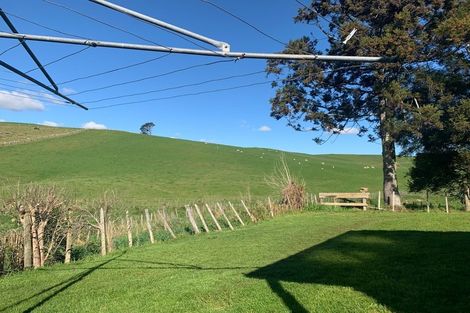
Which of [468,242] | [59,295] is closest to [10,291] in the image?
[59,295]

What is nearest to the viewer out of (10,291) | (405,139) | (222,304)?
(222,304)

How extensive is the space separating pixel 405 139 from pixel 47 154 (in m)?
52.5

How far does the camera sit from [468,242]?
1164 centimetres

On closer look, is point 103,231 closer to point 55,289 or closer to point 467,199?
point 55,289

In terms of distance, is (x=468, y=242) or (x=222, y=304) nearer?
(x=222, y=304)

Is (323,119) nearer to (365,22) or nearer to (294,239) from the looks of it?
(365,22)

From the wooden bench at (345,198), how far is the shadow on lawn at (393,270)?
15782 mm

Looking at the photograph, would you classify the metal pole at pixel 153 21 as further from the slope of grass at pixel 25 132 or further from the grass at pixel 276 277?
the slope of grass at pixel 25 132

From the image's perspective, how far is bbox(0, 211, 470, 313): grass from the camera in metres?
7.22

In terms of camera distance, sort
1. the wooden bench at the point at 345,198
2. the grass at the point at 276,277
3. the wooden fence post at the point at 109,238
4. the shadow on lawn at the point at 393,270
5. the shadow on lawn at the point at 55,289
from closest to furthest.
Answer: the shadow on lawn at the point at 393,270 < the grass at the point at 276,277 < the shadow on lawn at the point at 55,289 < the wooden fence post at the point at 109,238 < the wooden bench at the point at 345,198

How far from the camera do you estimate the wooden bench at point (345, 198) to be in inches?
1170

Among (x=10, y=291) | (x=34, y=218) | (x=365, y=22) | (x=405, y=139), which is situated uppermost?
(x=365, y=22)

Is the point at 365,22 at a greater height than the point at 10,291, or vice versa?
the point at 365,22

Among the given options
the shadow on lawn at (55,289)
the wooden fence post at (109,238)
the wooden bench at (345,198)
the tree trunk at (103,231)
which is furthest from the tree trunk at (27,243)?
the wooden bench at (345,198)
